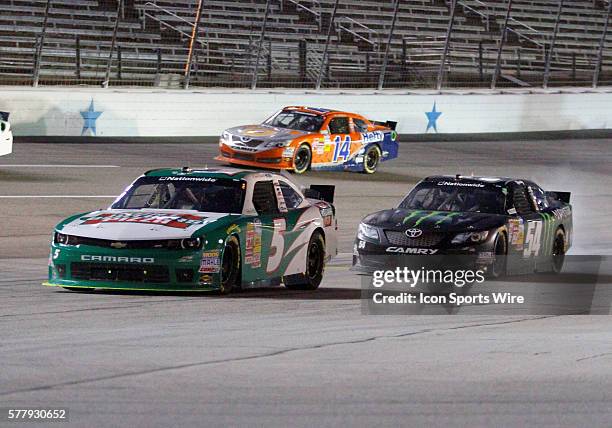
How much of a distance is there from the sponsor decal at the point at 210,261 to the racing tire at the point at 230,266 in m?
0.08

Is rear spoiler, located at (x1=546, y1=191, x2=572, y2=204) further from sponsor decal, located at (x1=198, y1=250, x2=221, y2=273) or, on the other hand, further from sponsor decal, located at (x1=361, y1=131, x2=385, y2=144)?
sponsor decal, located at (x1=361, y1=131, x2=385, y2=144)

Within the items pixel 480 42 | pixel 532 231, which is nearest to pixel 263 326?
pixel 532 231

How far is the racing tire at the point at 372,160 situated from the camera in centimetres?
2781

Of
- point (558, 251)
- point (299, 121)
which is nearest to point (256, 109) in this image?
point (299, 121)

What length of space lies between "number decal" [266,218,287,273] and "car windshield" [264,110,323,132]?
13.9 metres

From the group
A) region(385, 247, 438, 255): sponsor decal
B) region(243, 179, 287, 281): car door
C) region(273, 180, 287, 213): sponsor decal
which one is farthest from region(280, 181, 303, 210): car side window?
region(385, 247, 438, 255): sponsor decal

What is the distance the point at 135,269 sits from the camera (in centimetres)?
1170

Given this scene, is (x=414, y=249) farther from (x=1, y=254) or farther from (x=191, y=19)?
(x=191, y=19)

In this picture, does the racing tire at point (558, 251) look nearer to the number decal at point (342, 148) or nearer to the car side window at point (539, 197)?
the car side window at point (539, 197)

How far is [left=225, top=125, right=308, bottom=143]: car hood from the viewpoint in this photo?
26047 mm

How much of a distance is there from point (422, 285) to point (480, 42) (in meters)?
24.2

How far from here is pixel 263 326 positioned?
33.4ft

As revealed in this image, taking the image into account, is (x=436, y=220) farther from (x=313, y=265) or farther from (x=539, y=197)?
(x=539, y=197)

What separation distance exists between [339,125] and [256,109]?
5.50m
